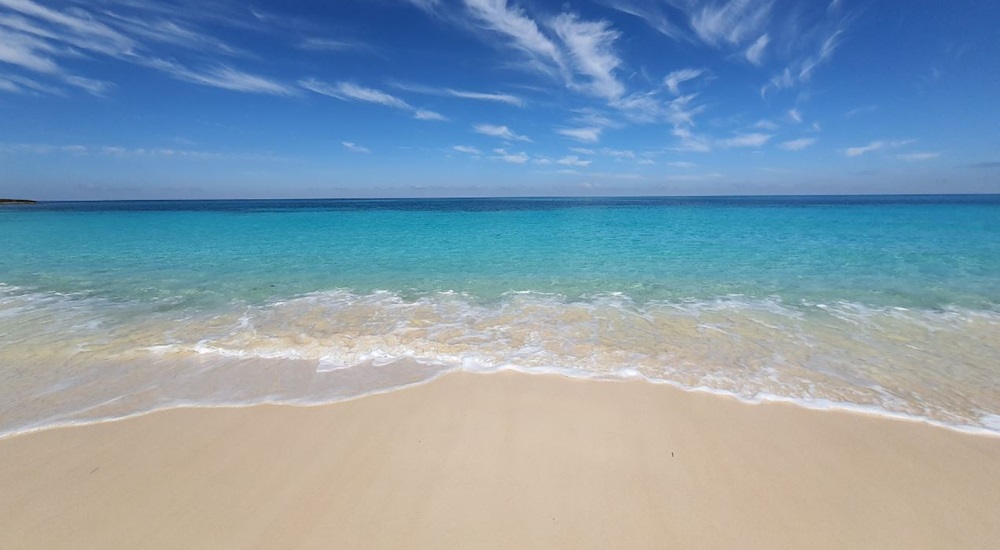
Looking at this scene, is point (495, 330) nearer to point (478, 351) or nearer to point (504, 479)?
point (478, 351)

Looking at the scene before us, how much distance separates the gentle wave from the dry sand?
46 cm

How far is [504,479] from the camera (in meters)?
2.88

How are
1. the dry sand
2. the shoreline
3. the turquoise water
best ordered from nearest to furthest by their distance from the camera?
the dry sand → the shoreline → the turquoise water

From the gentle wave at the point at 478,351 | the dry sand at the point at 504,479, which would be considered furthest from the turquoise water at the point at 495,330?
the dry sand at the point at 504,479

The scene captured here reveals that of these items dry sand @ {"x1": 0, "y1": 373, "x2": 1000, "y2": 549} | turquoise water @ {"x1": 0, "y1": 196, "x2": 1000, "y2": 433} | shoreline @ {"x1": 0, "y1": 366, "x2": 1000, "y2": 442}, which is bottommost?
dry sand @ {"x1": 0, "y1": 373, "x2": 1000, "y2": 549}

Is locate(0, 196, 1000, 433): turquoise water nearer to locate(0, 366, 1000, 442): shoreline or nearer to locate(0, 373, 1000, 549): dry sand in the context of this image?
locate(0, 366, 1000, 442): shoreline

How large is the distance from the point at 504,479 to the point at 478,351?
241 cm

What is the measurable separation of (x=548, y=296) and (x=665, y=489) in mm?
5309

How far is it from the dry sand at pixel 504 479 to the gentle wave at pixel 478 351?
465 mm

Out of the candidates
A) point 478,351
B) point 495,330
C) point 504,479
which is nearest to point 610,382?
point 478,351

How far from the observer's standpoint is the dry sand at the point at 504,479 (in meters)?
2.43

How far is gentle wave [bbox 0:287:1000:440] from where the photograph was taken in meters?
4.05

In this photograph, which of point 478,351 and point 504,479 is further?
point 478,351

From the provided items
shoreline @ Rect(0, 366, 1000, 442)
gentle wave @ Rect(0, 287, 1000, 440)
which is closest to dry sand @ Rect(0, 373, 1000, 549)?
shoreline @ Rect(0, 366, 1000, 442)
